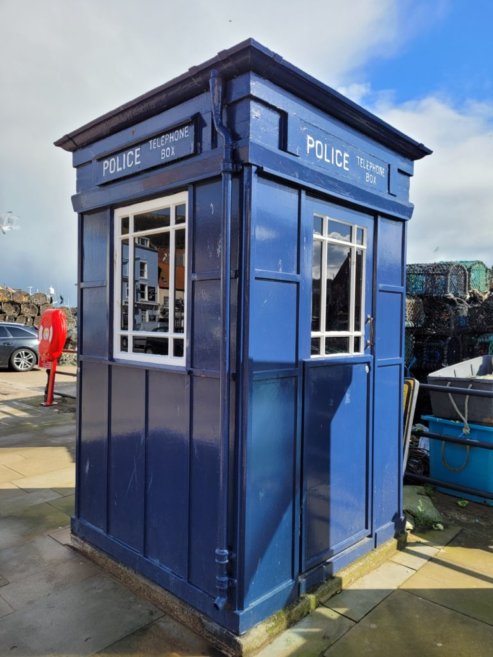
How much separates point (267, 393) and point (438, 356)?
691 cm

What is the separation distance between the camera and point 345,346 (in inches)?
138

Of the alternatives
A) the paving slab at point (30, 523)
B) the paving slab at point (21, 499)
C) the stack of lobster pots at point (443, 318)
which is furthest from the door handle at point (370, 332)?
the stack of lobster pots at point (443, 318)

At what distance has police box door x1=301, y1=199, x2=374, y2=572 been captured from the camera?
10.2 ft

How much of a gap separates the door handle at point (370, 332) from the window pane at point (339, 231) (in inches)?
24.3

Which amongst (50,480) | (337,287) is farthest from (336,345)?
(50,480)

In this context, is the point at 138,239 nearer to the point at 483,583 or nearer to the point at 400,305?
the point at 400,305

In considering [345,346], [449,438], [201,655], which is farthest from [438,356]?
[201,655]

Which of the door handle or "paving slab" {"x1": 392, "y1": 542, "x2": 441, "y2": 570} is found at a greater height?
the door handle

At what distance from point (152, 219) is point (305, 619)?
108 inches

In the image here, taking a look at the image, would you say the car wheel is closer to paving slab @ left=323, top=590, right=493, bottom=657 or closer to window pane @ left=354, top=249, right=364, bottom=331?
window pane @ left=354, top=249, right=364, bottom=331

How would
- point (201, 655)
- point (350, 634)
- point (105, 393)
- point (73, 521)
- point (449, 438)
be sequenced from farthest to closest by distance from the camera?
point (449, 438), point (73, 521), point (105, 393), point (350, 634), point (201, 655)

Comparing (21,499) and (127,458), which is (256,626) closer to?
(127,458)

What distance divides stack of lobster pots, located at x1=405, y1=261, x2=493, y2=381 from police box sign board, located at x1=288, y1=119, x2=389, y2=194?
5337 millimetres

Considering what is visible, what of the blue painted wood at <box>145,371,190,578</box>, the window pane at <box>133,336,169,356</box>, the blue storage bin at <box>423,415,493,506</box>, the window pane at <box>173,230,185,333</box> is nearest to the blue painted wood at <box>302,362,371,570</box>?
the blue painted wood at <box>145,371,190,578</box>
